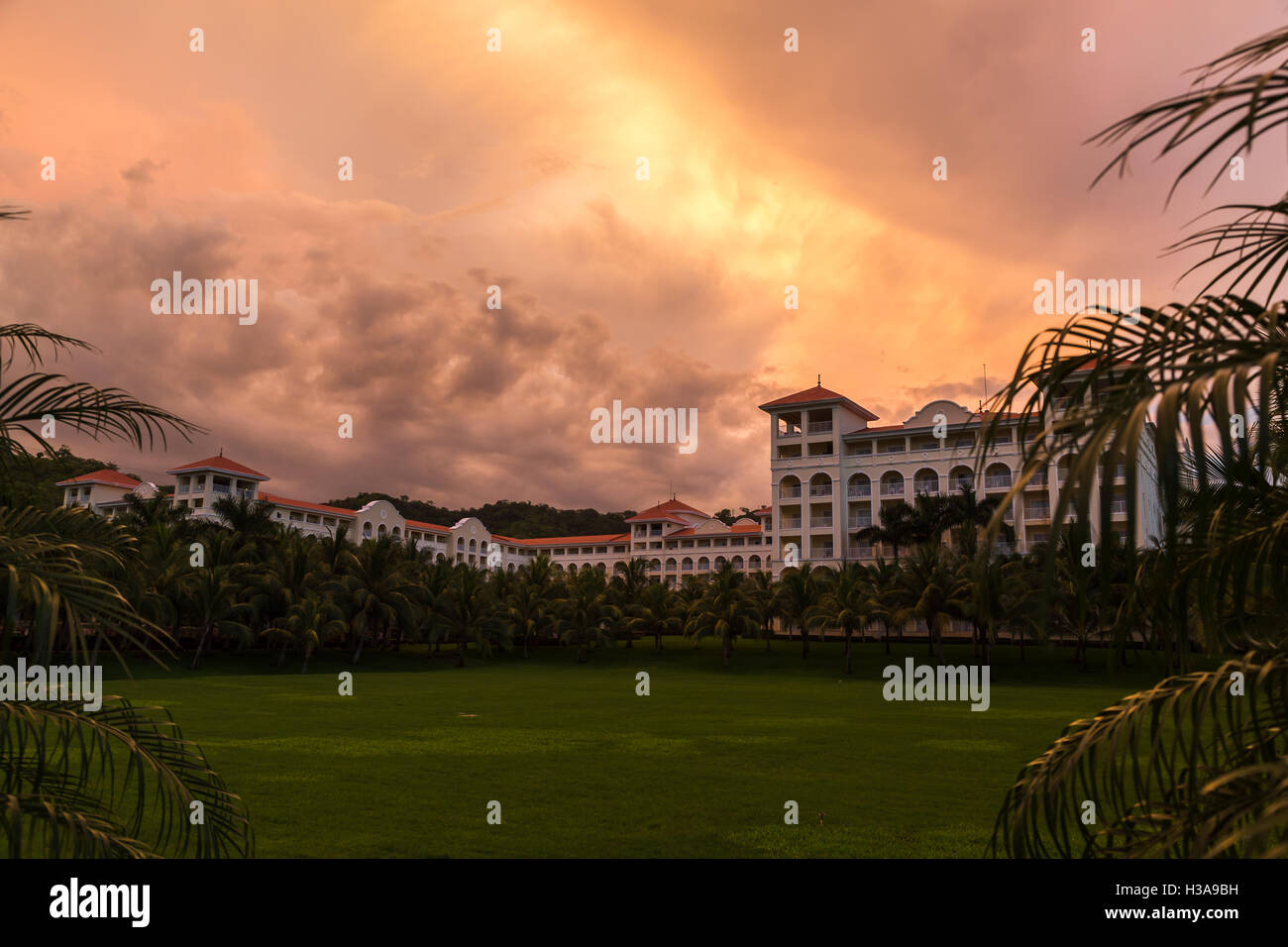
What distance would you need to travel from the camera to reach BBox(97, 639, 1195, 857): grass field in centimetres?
1169

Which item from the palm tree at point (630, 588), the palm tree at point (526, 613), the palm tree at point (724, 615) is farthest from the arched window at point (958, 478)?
the palm tree at point (526, 613)

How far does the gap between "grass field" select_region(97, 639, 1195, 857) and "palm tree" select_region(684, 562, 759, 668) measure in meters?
11.1

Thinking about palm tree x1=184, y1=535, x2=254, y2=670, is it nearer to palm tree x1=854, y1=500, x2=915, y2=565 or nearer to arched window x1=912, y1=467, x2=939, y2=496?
palm tree x1=854, y1=500, x2=915, y2=565

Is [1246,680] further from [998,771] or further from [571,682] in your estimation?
[571,682]

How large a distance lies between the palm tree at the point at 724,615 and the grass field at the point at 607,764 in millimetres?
11065

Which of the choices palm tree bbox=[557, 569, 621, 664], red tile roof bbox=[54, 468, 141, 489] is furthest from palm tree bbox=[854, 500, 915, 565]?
red tile roof bbox=[54, 468, 141, 489]

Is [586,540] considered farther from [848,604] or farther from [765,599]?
[848,604]

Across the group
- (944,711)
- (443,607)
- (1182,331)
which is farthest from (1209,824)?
(443,607)

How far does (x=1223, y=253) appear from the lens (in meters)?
3.44

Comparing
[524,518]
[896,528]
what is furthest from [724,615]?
[524,518]

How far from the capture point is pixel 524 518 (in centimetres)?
13850

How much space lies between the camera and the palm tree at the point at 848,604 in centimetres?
4488

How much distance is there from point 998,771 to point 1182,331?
15.7 meters

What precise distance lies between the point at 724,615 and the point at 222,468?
53082mm
